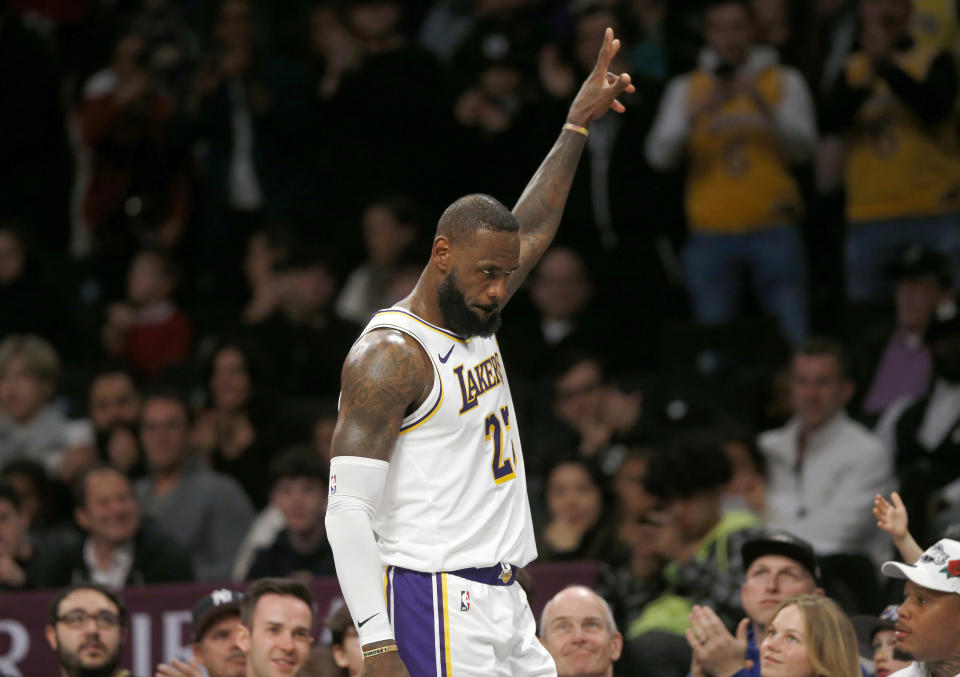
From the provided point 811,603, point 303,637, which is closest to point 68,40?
point 303,637

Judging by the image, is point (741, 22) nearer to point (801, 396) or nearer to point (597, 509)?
point (801, 396)

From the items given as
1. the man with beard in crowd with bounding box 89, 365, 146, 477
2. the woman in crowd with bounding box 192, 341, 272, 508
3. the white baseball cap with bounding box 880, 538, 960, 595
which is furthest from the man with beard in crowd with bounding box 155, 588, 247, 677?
the man with beard in crowd with bounding box 89, 365, 146, 477

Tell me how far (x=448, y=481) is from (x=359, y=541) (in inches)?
16.4

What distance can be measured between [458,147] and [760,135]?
241 centimetres

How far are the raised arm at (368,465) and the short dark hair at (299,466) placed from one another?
158 inches

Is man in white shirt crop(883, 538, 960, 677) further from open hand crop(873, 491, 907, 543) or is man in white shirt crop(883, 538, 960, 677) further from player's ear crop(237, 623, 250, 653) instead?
player's ear crop(237, 623, 250, 653)

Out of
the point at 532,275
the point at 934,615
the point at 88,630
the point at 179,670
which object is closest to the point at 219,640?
the point at 179,670

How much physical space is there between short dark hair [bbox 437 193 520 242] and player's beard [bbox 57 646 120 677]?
2.94 meters

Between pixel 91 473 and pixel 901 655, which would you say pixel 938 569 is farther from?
pixel 91 473

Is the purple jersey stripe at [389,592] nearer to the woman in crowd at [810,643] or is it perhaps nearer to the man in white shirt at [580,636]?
the man in white shirt at [580,636]

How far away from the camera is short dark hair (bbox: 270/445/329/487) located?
9.09 metres

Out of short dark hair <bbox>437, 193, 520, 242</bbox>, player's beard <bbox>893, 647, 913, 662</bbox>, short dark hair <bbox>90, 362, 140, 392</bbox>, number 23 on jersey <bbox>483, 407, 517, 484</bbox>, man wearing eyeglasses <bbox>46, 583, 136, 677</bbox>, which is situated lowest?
player's beard <bbox>893, 647, 913, 662</bbox>

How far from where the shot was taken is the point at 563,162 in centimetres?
627

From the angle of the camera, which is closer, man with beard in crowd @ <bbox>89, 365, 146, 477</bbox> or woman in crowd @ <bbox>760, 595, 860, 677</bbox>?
woman in crowd @ <bbox>760, 595, 860, 677</bbox>
